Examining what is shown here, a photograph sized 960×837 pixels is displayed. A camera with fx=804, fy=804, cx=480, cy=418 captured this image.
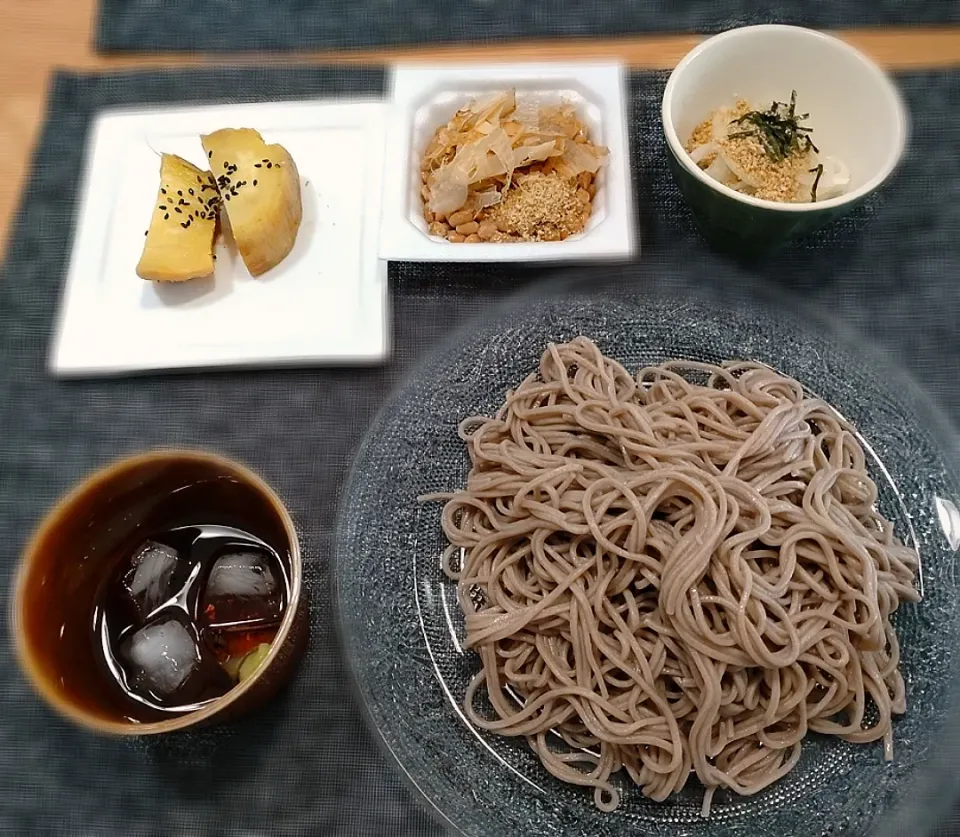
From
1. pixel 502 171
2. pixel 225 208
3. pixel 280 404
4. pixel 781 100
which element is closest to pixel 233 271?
pixel 225 208

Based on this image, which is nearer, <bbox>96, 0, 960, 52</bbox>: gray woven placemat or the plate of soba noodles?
the plate of soba noodles

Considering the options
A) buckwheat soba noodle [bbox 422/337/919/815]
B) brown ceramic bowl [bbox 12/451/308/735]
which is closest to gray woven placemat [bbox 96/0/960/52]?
buckwheat soba noodle [bbox 422/337/919/815]

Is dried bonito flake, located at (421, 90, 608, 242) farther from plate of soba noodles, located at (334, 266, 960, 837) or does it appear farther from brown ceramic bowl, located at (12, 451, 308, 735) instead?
brown ceramic bowl, located at (12, 451, 308, 735)

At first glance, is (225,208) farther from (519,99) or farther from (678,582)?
(678,582)

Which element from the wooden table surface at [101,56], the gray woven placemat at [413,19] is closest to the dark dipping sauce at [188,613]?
the wooden table surface at [101,56]

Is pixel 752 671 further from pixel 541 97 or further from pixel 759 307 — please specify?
pixel 541 97

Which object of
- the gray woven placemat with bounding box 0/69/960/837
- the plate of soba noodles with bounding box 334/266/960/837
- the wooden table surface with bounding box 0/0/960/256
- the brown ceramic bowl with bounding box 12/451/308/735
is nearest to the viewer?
the brown ceramic bowl with bounding box 12/451/308/735

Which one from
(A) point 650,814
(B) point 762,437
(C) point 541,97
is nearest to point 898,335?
(B) point 762,437
